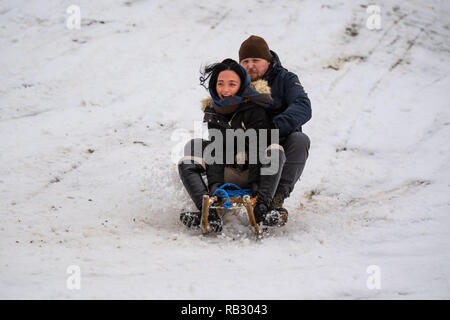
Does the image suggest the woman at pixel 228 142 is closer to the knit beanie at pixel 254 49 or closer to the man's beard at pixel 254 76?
the man's beard at pixel 254 76

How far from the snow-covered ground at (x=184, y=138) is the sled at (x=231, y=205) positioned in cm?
12

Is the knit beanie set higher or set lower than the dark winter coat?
higher

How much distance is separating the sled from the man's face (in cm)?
A: 122

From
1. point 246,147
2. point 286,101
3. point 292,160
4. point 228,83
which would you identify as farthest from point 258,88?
point 292,160

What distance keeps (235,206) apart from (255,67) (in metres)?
1.37

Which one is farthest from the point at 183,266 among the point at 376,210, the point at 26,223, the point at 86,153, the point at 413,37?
the point at 413,37

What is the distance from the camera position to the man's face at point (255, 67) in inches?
146

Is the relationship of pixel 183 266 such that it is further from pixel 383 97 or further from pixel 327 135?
pixel 383 97

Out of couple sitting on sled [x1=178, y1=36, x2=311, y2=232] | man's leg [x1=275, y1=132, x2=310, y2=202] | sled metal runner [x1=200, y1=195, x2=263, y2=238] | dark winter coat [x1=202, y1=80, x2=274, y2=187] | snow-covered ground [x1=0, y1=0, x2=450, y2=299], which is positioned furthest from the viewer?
man's leg [x1=275, y1=132, x2=310, y2=202]

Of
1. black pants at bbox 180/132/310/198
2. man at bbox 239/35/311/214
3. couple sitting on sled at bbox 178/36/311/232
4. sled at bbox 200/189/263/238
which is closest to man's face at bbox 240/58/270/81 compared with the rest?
man at bbox 239/35/311/214

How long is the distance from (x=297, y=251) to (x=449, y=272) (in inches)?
35.3

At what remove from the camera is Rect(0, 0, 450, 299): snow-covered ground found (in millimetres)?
2371

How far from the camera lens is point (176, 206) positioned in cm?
369

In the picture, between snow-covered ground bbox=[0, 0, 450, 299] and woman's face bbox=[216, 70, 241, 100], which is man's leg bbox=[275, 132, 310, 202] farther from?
woman's face bbox=[216, 70, 241, 100]
